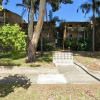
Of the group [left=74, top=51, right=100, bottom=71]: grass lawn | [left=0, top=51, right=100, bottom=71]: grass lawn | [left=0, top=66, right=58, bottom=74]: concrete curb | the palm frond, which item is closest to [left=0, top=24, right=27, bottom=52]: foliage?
[left=0, top=51, right=100, bottom=71]: grass lawn

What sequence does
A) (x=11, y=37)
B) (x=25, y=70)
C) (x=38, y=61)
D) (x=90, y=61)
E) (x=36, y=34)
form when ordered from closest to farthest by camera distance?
(x=11, y=37) → (x=25, y=70) → (x=36, y=34) → (x=38, y=61) → (x=90, y=61)

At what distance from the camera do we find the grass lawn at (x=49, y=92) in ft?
12.3

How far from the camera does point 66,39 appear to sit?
27438 mm

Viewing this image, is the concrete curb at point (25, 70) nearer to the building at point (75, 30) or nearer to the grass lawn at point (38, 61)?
the grass lawn at point (38, 61)

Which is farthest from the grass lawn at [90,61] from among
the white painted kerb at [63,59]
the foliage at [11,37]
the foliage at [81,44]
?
the foliage at [81,44]

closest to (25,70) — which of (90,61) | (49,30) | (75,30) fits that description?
(90,61)

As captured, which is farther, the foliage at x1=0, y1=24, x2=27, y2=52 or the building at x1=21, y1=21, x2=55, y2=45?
the building at x1=21, y1=21, x2=55, y2=45

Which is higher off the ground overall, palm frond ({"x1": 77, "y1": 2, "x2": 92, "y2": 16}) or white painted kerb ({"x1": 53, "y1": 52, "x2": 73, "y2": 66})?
palm frond ({"x1": 77, "y1": 2, "x2": 92, "y2": 16})

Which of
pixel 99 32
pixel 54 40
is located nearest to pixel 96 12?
pixel 99 32

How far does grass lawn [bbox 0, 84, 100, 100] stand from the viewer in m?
3.76

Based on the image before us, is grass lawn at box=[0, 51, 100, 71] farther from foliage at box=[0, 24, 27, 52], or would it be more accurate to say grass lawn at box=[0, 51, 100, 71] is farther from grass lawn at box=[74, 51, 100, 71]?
foliage at box=[0, 24, 27, 52]

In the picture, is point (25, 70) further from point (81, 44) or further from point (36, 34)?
point (81, 44)

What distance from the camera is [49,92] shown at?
13.6 feet

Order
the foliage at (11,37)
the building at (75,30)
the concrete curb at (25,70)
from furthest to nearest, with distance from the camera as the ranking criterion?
the building at (75,30), the concrete curb at (25,70), the foliage at (11,37)
